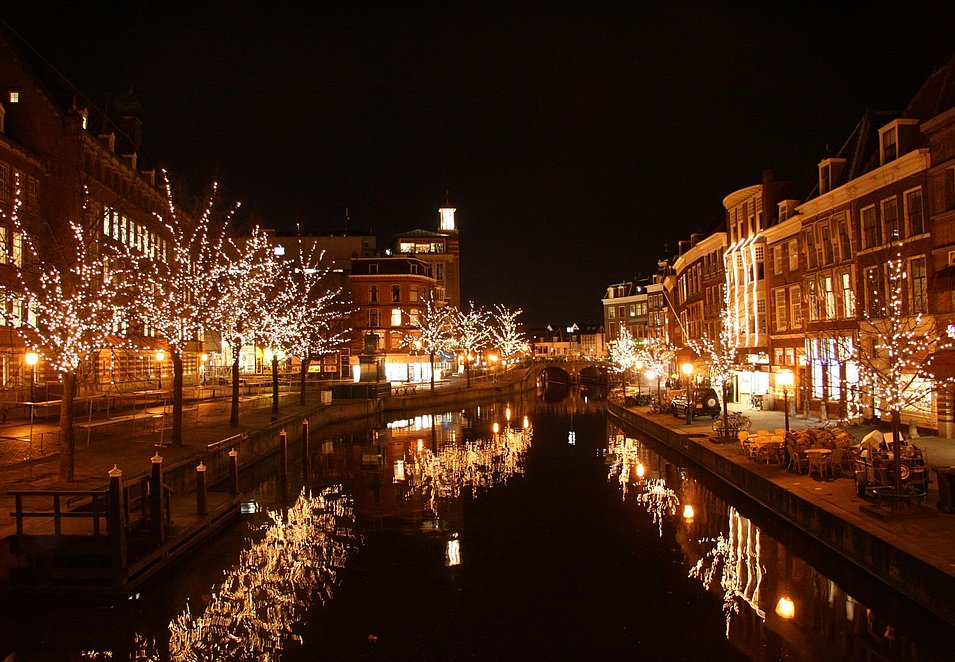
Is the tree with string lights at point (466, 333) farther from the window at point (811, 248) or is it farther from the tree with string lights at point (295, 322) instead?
the window at point (811, 248)

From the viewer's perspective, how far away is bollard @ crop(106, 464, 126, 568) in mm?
13430

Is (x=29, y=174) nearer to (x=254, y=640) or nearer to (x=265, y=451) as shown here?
(x=265, y=451)

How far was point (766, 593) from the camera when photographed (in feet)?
46.5

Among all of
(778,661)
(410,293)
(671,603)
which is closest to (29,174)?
(671,603)

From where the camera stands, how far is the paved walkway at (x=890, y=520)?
41.7 ft

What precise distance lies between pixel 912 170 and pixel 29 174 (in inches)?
1595

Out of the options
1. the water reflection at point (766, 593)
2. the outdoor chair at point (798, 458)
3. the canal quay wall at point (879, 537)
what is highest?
the outdoor chair at point (798, 458)

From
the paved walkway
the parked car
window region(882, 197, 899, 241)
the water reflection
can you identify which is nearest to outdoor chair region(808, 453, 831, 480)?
the paved walkway

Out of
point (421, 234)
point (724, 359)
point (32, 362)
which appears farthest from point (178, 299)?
point (421, 234)

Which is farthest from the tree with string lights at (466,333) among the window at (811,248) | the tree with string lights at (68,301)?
the tree with string lights at (68,301)

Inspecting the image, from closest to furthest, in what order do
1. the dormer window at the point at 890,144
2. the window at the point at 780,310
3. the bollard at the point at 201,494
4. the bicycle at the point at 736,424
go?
the bollard at the point at 201,494, the bicycle at the point at 736,424, the dormer window at the point at 890,144, the window at the point at 780,310

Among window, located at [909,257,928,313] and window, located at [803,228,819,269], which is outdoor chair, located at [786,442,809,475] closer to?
window, located at [909,257,928,313]

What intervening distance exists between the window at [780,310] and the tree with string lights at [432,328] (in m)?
36.5

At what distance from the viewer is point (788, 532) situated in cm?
1798
